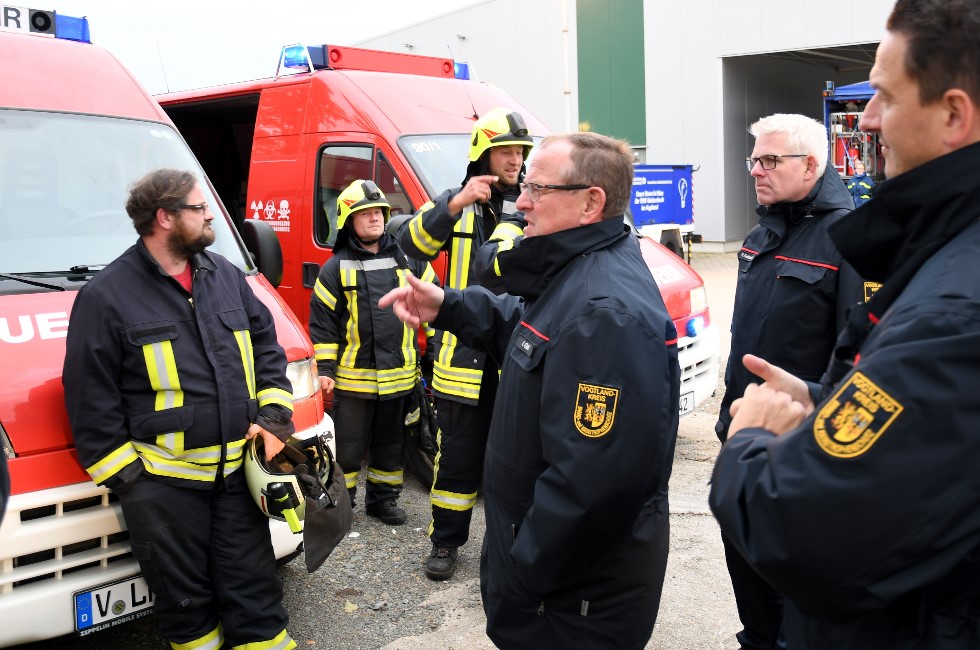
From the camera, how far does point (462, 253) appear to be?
14.1 ft

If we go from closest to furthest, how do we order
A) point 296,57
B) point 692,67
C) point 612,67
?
point 296,57, point 692,67, point 612,67

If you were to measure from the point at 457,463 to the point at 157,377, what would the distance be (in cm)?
174

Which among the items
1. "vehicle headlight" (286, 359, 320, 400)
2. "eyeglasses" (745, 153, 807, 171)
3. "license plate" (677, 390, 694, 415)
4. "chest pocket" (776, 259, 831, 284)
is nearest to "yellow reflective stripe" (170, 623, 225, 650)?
"vehicle headlight" (286, 359, 320, 400)

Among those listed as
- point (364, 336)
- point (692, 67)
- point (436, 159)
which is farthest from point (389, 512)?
point (692, 67)

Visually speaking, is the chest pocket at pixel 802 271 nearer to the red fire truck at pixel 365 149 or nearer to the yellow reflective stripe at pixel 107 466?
the red fire truck at pixel 365 149

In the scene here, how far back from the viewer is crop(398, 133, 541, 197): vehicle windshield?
5.56m

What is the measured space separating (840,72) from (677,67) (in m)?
7.01

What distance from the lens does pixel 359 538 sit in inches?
193

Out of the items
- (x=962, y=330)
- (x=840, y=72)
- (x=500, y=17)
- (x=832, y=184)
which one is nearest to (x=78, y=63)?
(x=832, y=184)

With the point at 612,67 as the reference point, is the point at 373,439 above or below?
below

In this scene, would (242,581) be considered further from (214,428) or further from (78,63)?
(78,63)

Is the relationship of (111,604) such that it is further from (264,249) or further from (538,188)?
(538,188)

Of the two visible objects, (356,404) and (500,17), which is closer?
(356,404)

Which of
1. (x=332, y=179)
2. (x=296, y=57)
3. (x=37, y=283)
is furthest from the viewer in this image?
(x=296, y=57)
